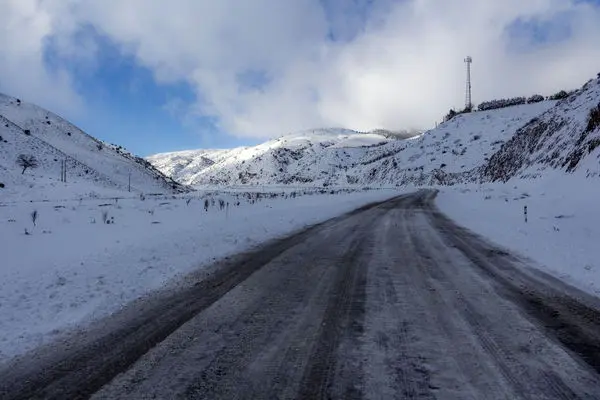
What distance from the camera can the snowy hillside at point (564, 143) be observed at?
1348 inches

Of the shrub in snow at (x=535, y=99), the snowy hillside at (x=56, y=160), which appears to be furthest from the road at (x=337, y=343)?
the shrub in snow at (x=535, y=99)

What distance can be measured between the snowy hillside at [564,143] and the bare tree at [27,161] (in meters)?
58.9

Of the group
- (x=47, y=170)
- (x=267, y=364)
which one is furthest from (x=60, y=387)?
(x=47, y=170)

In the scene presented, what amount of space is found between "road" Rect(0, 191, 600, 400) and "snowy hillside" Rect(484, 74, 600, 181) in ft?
86.9

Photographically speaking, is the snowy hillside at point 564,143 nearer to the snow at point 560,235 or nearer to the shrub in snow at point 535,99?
the snow at point 560,235

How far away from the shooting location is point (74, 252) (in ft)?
31.1

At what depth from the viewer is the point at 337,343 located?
4.55 meters

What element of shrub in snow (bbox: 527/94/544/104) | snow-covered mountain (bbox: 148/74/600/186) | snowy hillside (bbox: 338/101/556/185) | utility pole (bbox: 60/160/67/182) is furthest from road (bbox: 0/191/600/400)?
shrub in snow (bbox: 527/94/544/104)

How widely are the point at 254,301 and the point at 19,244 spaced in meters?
7.19

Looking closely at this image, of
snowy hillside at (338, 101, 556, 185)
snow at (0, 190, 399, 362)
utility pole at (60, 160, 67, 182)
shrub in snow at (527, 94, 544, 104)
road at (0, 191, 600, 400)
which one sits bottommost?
road at (0, 191, 600, 400)

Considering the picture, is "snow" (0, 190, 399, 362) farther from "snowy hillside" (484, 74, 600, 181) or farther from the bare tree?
the bare tree

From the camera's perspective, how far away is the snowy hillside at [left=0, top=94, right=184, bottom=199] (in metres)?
45.2

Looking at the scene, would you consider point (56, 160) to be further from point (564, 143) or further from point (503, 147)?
point (503, 147)

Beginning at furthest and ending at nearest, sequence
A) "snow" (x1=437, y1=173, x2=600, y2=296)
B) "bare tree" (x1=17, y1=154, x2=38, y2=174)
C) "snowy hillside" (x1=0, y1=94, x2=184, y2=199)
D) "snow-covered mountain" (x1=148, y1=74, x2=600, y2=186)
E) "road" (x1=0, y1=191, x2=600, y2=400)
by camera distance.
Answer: "bare tree" (x1=17, y1=154, x2=38, y2=174), "snowy hillside" (x1=0, y1=94, x2=184, y2=199), "snow-covered mountain" (x1=148, y1=74, x2=600, y2=186), "snow" (x1=437, y1=173, x2=600, y2=296), "road" (x1=0, y1=191, x2=600, y2=400)
